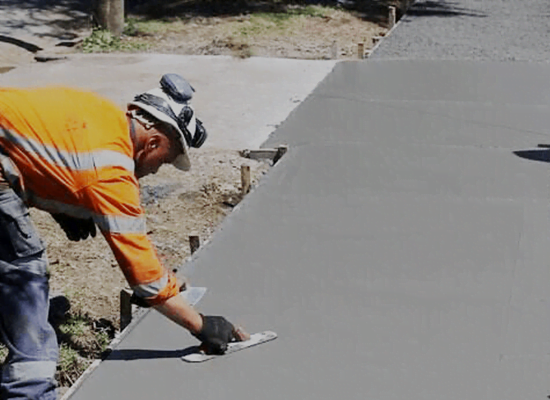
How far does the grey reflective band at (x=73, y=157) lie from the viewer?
3.87 meters

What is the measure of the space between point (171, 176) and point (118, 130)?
4.59m

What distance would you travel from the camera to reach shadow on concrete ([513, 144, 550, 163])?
852 cm

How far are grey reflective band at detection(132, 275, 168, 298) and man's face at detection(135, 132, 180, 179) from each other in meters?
0.42

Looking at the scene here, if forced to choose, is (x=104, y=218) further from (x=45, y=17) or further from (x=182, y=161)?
(x=45, y=17)

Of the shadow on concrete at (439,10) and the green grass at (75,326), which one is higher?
the green grass at (75,326)

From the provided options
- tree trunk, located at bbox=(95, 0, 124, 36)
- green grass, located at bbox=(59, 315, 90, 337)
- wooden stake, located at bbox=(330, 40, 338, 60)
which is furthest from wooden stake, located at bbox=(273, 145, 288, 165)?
tree trunk, located at bbox=(95, 0, 124, 36)

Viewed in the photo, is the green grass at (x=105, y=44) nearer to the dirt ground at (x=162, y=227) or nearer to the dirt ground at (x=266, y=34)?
the dirt ground at (x=266, y=34)

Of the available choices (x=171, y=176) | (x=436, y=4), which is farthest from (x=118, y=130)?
(x=436, y=4)

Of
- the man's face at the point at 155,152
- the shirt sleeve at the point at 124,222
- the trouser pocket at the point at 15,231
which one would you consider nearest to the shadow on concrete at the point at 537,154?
the man's face at the point at 155,152

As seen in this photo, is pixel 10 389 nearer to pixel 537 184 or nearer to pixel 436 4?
pixel 537 184

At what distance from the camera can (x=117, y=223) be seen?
3.85m

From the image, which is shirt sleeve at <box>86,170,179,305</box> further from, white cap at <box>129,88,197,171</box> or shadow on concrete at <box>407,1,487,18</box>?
shadow on concrete at <box>407,1,487,18</box>

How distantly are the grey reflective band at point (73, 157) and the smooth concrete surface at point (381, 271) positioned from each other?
1.27 meters

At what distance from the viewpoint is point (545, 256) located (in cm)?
641
